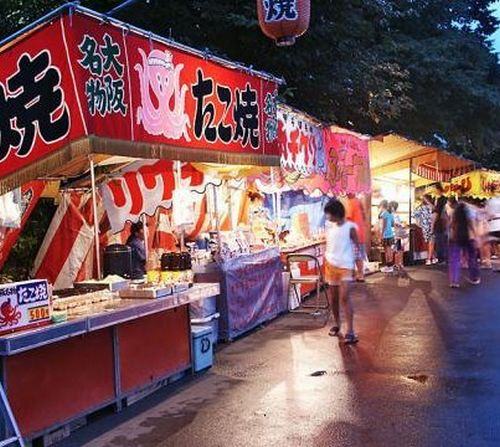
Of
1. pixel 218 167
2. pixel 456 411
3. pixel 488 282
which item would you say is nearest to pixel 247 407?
pixel 456 411

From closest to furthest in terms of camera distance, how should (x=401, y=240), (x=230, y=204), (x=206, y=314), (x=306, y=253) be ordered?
(x=206, y=314) < (x=230, y=204) < (x=306, y=253) < (x=401, y=240)

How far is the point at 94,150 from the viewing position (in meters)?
6.21

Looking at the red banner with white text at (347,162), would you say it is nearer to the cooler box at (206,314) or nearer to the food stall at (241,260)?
the food stall at (241,260)

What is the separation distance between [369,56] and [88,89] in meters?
12.8

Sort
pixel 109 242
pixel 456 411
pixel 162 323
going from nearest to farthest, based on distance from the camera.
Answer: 1. pixel 456 411
2. pixel 162 323
3. pixel 109 242

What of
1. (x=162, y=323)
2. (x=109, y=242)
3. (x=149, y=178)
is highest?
(x=149, y=178)

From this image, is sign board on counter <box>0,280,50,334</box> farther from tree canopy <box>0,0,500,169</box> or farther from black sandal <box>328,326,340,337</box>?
black sandal <box>328,326,340,337</box>

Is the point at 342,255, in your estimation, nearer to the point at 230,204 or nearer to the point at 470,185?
the point at 230,204

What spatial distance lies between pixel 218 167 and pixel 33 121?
4.52 m

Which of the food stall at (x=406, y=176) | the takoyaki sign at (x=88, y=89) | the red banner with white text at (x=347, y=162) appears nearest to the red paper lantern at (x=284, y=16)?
the takoyaki sign at (x=88, y=89)

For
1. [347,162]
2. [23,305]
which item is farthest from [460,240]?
[23,305]

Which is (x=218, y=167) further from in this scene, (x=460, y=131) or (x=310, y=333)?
(x=460, y=131)

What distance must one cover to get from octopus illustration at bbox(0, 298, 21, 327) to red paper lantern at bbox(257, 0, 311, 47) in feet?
18.6

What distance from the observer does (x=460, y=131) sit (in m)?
26.7
